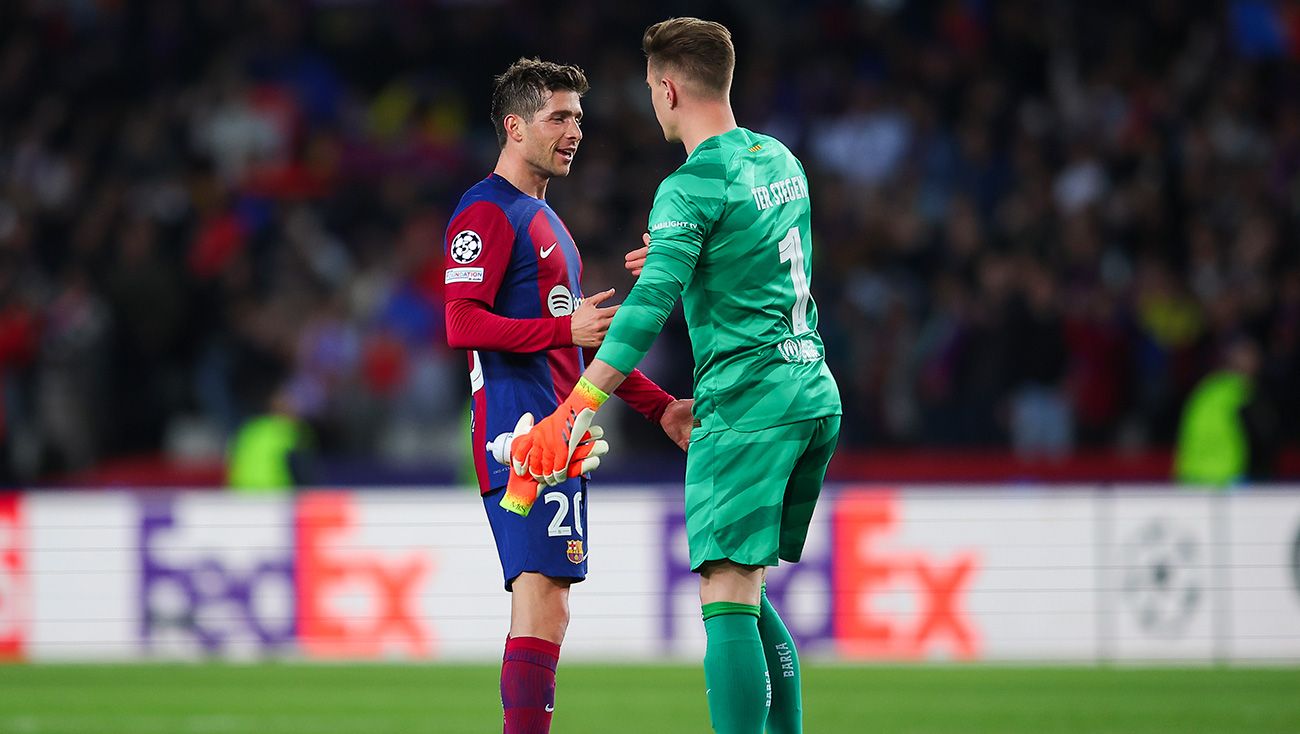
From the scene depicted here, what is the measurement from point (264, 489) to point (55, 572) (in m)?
1.88

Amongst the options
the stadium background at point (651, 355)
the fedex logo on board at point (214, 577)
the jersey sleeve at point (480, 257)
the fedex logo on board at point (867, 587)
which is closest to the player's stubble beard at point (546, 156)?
the jersey sleeve at point (480, 257)

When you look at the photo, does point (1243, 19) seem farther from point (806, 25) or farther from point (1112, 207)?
point (806, 25)

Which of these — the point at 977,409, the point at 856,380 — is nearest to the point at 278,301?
the point at 856,380

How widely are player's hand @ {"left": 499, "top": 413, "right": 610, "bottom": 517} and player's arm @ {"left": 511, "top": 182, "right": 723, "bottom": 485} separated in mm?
92

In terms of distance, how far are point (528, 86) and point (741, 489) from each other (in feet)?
5.06

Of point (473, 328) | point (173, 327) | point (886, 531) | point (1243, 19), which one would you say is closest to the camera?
point (473, 328)

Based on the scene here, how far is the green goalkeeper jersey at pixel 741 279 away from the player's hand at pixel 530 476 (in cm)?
28

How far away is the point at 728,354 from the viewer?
5.38 meters

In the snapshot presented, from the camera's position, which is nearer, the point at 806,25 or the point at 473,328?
the point at 473,328

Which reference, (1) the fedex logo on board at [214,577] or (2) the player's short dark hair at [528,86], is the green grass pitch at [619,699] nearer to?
(1) the fedex logo on board at [214,577]

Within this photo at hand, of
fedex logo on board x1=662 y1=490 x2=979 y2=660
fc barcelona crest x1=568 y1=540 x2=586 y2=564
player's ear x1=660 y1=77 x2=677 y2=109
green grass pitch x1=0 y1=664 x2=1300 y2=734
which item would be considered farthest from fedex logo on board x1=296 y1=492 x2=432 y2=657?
player's ear x1=660 y1=77 x2=677 y2=109

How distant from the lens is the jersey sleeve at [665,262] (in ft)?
16.9

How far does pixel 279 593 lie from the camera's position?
12109mm

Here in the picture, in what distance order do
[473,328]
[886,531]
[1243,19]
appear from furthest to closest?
[1243,19] < [886,531] < [473,328]
